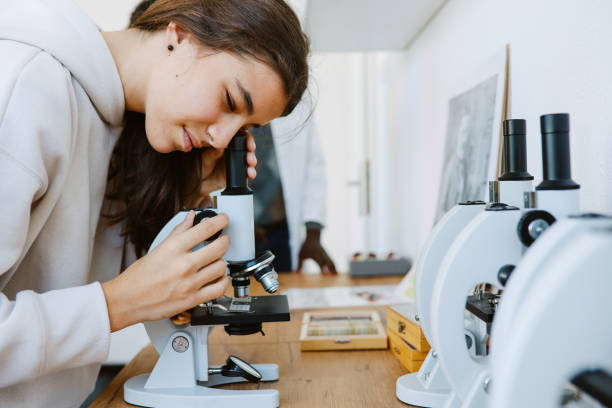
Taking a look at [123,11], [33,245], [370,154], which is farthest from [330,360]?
[123,11]

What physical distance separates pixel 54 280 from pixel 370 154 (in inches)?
73.5

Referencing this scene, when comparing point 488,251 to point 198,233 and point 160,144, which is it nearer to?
point 198,233

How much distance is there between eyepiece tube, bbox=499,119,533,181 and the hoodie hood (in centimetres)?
70

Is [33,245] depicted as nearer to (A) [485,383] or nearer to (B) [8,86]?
(B) [8,86]

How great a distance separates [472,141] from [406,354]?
1.80 ft

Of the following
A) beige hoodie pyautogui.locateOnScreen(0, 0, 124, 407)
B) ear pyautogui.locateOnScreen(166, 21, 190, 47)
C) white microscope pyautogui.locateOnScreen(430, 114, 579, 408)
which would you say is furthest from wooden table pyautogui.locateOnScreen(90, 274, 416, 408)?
ear pyautogui.locateOnScreen(166, 21, 190, 47)

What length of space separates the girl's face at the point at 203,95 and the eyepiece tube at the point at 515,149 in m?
0.43

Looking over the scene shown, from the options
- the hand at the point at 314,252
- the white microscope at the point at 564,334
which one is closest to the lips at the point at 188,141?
the white microscope at the point at 564,334

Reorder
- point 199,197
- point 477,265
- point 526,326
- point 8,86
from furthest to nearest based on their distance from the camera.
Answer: point 199,197 < point 8,86 < point 477,265 < point 526,326

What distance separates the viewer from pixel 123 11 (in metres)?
2.83

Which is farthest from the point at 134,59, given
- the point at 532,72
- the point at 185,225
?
the point at 532,72

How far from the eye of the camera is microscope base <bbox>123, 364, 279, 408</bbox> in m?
0.77

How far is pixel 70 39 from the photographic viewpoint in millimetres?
838

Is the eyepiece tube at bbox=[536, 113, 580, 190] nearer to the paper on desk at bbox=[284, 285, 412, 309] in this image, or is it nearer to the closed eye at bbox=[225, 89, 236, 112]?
the closed eye at bbox=[225, 89, 236, 112]
